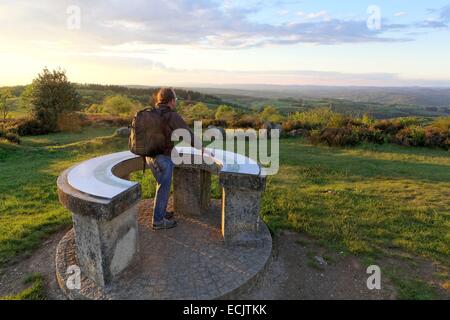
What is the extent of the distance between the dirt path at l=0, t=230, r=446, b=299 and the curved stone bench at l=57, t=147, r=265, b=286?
451 mm

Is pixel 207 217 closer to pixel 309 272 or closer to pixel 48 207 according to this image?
pixel 309 272

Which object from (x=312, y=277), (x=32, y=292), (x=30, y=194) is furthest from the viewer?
(x=30, y=194)

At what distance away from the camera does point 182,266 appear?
138 inches

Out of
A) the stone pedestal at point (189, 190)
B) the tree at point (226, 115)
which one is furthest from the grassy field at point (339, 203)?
the tree at point (226, 115)

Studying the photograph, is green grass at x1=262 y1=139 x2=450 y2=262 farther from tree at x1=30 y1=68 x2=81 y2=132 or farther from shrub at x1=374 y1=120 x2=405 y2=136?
tree at x1=30 y1=68 x2=81 y2=132

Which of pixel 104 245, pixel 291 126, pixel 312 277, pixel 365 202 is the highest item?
pixel 291 126

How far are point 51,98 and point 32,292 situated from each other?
2095 centimetres

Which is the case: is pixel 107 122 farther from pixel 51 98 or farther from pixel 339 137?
pixel 339 137

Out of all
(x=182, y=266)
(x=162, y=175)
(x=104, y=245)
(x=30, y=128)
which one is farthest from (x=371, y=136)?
(x=30, y=128)

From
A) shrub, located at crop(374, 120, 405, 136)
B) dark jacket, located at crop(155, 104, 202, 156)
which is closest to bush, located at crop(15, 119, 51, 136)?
dark jacket, located at crop(155, 104, 202, 156)

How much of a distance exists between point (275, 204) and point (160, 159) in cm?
256
